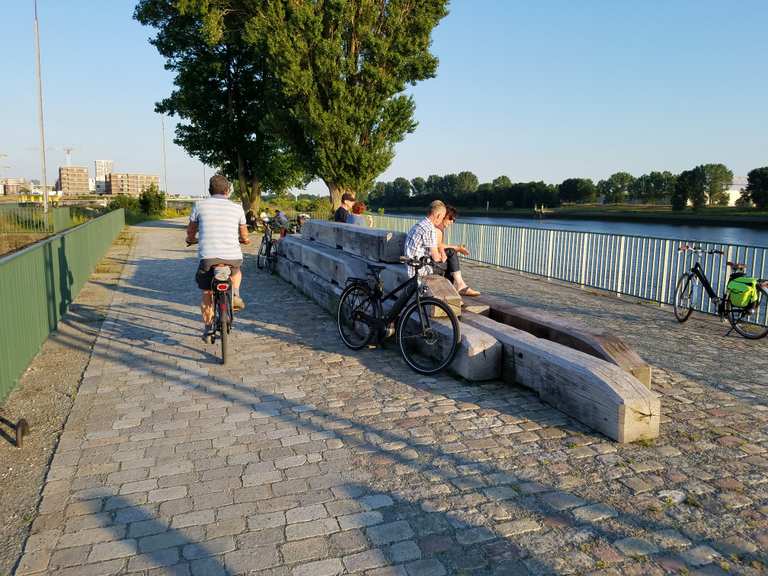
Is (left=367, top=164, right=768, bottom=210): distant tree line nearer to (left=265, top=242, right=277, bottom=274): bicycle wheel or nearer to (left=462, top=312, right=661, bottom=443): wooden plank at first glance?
(left=265, top=242, right=277, bottom=274): bicycle wheel

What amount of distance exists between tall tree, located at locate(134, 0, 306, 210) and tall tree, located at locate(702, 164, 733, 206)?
3058 inches

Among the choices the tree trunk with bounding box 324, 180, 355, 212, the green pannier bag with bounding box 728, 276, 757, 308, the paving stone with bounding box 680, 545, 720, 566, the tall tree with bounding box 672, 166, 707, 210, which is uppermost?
the tall tree with bounding box 672, 166, 707, 210

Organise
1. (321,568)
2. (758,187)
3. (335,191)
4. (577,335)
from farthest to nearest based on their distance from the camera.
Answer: (758,187), (335,191), (577,335), (321,568)

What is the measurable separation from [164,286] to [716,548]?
11.4 m

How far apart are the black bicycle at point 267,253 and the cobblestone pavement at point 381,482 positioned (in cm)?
878

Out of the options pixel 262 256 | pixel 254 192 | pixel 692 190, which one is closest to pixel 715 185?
pixel 692 190

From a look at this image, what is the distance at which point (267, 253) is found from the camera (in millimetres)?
15266

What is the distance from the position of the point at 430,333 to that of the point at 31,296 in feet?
13.7

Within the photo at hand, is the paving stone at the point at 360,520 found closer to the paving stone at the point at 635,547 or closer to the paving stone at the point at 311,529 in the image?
the paving stone at the point at 311,529

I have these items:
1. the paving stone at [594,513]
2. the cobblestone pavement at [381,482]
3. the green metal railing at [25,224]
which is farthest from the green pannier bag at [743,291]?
the green metal railing at [25,224]

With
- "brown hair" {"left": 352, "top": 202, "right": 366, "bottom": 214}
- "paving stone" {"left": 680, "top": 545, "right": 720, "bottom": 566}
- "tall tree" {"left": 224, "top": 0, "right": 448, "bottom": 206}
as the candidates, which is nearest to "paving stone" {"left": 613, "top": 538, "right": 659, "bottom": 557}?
"paving stone" {"left": 680, "top": 545, "right": 720, "bottom": 566}

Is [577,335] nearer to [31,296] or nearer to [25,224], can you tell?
[31,296]

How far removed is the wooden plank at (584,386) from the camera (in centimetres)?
441

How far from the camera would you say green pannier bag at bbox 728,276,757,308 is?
8070 mm
